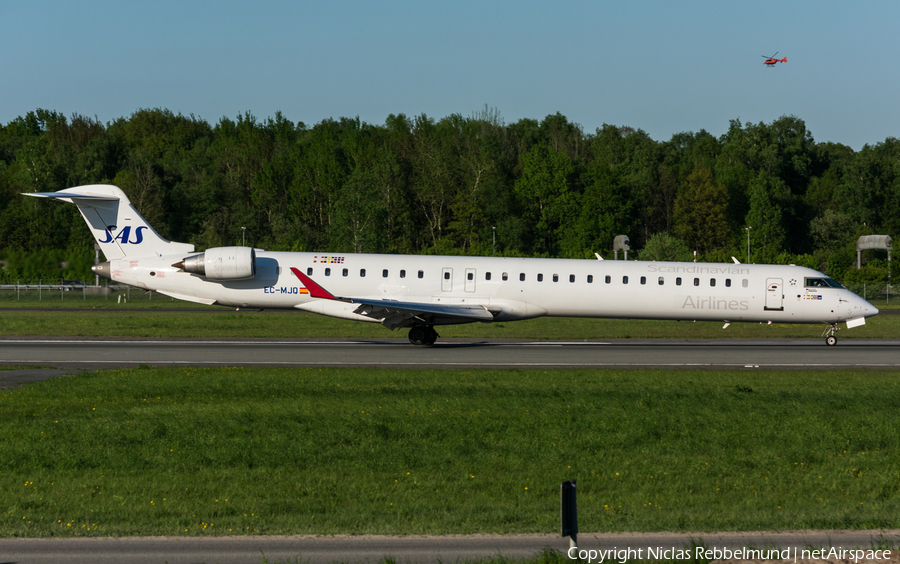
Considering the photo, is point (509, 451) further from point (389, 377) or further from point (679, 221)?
point (679, 221)

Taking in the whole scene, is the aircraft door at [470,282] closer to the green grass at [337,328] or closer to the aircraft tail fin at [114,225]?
the green grass at [337,328]

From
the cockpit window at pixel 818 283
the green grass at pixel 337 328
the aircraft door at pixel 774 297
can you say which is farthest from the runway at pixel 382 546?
the green grass at pixel 337 328

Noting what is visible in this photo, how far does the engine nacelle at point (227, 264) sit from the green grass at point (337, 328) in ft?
16.2

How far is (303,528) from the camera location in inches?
374

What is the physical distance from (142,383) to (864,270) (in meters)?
69.0

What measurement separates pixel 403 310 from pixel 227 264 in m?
6.64

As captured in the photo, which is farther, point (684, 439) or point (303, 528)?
point (684, 439)

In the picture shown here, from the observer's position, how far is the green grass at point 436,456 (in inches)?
392

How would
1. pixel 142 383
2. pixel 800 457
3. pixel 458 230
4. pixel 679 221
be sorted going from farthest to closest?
pixel 679 221 < pixel 458 230 < pixel 142 383 < pixel 800 457

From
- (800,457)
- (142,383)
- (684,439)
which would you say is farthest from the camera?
(142,383)

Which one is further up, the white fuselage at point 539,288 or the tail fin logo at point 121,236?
the tail fin logo at point 121,236

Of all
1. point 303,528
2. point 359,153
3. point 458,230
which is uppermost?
point 359,153

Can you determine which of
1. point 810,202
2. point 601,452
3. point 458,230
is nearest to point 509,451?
point 601,452

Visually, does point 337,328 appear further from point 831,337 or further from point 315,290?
point 831,337
